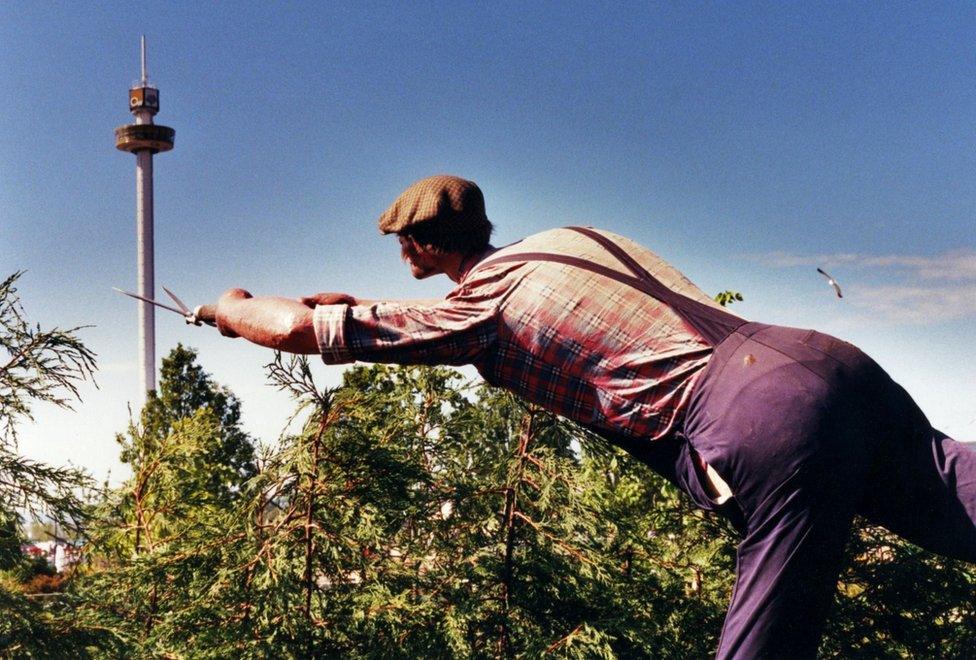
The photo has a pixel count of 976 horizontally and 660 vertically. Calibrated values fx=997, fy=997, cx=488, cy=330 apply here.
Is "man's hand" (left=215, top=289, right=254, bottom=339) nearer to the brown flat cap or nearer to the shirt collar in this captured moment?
the brown flat cap

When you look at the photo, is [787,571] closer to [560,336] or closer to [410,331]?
[560,336]

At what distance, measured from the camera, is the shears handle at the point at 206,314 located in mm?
2596

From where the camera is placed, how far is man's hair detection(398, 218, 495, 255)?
2473 millimetres

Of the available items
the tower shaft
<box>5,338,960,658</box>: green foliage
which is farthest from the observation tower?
<box>5,338,960,658</box>: green foliage

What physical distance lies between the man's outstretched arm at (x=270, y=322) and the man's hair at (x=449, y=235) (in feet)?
1.12

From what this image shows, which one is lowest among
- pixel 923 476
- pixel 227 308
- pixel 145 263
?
pixel 923 476

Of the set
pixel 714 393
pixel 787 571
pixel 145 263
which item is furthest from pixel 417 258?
pixel 145 263

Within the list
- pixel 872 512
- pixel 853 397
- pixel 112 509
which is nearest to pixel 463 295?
pixel 853 397

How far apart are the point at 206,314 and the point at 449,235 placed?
0.68 meters

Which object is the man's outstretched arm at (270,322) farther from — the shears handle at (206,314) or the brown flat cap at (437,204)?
the brown flat cap at (437,204)

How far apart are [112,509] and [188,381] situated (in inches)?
661

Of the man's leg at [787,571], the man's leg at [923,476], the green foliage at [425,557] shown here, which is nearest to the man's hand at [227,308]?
the green foliage at [425,557]

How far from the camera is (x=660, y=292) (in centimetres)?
223

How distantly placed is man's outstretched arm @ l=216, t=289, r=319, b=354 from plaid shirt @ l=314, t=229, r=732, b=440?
0.06 meters
